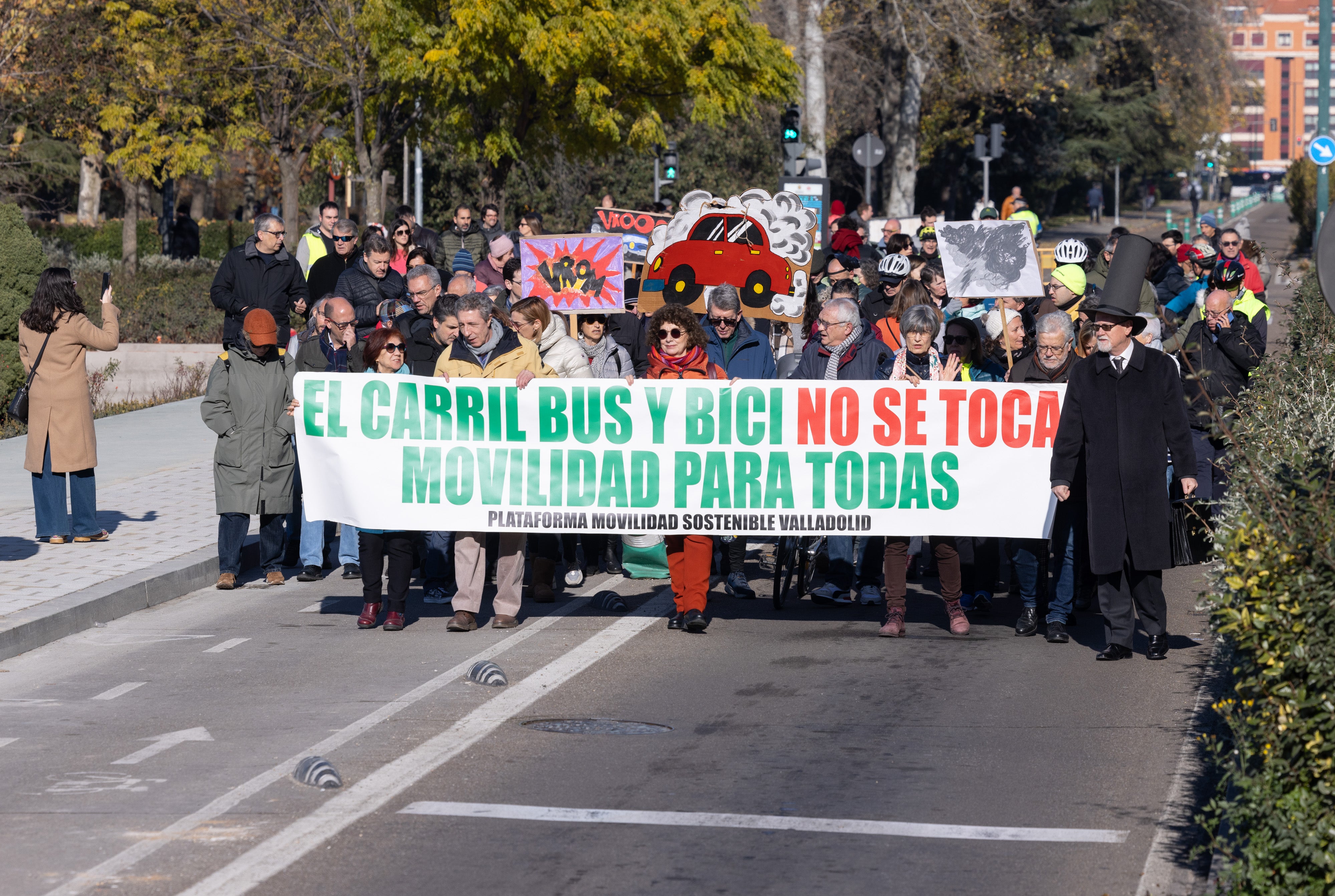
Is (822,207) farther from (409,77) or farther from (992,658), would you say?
(992,658)

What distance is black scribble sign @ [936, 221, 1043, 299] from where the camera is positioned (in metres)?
12.3

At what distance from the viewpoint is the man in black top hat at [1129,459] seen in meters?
8.80

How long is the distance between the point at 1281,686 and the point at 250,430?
7.37m

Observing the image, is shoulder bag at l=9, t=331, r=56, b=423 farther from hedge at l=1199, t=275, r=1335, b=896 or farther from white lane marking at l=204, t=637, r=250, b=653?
hedge at l=1199, t=275, r=1335, b=896

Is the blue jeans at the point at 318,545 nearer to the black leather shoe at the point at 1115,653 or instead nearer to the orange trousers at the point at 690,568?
the orange trousers at the point at 690,568

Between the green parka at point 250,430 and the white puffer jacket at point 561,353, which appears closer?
the white puffer jacket at point 561,353

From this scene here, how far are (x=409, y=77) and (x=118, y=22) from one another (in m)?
9.30

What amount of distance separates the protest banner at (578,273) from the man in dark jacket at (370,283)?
1.43m

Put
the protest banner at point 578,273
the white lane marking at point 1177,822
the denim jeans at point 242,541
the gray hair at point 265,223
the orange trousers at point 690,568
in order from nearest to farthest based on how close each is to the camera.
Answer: the white lane marking at point 1177,822 → the orange trousers at point 690,568 → the denim jeans at point 242,541 → the protest banner at point 578,273 → the gray hair at point 265,223

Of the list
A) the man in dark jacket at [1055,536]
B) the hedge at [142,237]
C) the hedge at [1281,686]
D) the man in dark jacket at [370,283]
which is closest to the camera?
A: the hedge at [1281,686]

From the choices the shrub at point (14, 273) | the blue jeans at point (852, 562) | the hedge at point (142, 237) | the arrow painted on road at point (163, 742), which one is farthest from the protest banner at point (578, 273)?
the hedge at point (142, 237)

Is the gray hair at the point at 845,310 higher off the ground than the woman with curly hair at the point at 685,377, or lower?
higher

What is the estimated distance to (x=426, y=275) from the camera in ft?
37.9

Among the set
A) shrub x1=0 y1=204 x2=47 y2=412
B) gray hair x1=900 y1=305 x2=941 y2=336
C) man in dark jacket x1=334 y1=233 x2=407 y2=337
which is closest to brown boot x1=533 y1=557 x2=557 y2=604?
gray hair x1=900 y1=305 x2=941 y2=336
